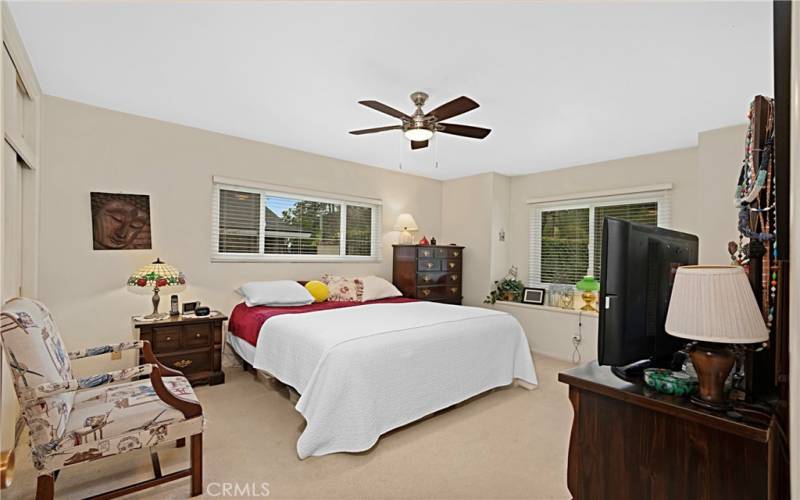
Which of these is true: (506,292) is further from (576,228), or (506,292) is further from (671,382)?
(671,382)

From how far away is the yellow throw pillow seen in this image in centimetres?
422

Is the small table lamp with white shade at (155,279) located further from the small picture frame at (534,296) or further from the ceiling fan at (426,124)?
the small picture frame at (534,296)

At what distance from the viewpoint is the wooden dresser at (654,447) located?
1052 millimetres

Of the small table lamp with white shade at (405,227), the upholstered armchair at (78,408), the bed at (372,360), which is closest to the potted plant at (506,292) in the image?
the small table lamp with white shade at (405,227)

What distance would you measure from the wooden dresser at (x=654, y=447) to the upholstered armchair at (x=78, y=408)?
1835 mm

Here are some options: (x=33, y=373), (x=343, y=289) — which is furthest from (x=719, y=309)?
(x=343, y=289)

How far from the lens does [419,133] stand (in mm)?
2812

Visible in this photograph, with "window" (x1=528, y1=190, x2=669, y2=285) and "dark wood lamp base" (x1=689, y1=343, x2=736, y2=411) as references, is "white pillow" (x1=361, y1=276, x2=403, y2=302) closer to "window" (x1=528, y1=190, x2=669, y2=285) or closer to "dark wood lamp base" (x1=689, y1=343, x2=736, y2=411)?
"window" (x1=528, y1=190, x2=669, y2=285)

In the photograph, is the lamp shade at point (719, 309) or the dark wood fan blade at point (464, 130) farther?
the dark wood fan blade at point (464, 130)

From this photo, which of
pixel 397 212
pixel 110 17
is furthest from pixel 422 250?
pixel 110 17

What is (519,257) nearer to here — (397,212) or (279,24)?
(397,212)

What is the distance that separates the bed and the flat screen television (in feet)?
4.81

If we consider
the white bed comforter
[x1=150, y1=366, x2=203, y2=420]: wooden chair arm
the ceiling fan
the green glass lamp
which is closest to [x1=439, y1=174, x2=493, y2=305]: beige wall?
the green glass lamp

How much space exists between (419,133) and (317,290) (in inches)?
86.4
